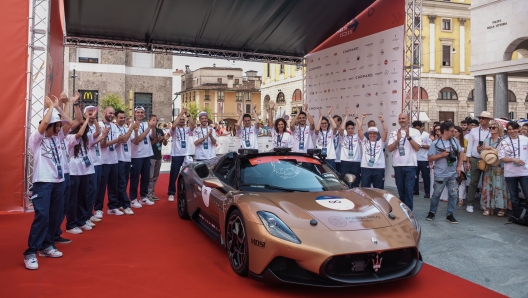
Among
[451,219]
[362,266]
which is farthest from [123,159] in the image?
[451,219]

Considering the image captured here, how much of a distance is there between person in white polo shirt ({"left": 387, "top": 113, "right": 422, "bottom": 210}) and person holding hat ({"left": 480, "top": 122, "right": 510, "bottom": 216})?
1.34 metres

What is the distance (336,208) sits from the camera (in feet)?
13.6

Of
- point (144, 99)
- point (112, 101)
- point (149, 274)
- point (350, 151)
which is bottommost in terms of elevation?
point (149, 274)

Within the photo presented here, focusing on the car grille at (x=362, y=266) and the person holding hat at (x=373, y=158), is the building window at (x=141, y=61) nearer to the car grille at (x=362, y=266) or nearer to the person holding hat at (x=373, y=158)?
the person holding hat at (x=373, y=158)

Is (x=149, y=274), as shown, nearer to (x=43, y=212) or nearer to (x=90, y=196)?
(x=43, y=212)

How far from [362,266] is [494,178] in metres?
5.26

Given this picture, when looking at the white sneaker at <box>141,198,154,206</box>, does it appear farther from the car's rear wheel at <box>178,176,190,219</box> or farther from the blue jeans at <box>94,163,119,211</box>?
the car's rear wheel at <box>178,176,190,219</box>

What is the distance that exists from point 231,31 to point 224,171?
7.64m

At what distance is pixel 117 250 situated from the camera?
5.21 meters

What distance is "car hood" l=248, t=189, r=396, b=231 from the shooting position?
3.85m

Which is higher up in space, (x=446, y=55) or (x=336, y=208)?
(x=446, y=55)

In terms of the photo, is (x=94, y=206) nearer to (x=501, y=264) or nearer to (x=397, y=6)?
(x=501, y=264)

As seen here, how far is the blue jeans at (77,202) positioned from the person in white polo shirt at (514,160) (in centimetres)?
677

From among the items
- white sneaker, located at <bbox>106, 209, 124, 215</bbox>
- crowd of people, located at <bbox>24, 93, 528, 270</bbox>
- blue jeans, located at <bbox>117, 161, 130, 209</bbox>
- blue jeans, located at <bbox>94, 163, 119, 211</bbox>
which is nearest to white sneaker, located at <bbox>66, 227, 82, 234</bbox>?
crowd of people, located at <bbox>24, 93, 528, 270</bbox>
